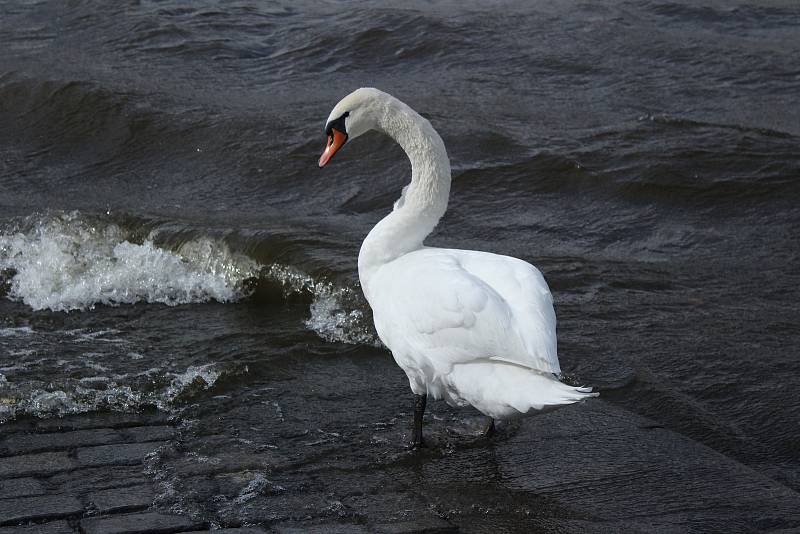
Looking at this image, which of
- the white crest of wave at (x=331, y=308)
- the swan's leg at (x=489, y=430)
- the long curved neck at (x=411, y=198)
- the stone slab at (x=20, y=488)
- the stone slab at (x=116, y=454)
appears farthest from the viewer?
the white crest of wave at (x=331, y=308)

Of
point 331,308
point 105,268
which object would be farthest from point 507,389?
point 105,268

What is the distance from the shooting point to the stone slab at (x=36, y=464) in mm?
4223

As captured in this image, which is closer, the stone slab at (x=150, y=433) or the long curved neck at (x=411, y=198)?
the stone slab at (x=150, y=433)

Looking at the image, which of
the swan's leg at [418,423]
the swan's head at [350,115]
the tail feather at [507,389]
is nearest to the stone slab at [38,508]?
the swan's leg at [418,423]

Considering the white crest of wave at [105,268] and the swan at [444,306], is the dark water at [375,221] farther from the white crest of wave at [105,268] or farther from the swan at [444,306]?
the swan at [444,306]

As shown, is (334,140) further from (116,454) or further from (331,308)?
(116,454)

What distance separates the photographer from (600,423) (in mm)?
4867

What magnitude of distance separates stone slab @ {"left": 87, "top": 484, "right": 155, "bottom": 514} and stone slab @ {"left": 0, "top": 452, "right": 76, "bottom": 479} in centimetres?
32

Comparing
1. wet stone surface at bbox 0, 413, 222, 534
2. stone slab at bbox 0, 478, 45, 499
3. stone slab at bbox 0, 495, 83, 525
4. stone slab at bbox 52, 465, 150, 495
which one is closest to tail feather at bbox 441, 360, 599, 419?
wet stone surface at bbox 0, 413, 222, 534

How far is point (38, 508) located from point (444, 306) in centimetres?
170

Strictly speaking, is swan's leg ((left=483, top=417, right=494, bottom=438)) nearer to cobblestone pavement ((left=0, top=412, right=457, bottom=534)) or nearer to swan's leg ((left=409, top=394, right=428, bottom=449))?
swan's leg ((left=409, top=394, right=428, bottom=449))

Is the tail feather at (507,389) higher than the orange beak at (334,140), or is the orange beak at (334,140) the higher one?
the orange beak at (334,140)

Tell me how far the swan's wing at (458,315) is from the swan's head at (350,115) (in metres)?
0.78

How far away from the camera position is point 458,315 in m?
4.39
